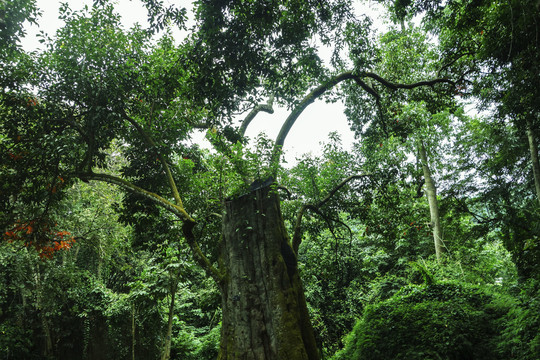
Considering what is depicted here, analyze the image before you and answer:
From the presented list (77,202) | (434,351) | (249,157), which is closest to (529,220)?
(434,351)

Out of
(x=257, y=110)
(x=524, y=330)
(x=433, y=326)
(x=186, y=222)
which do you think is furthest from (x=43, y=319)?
(x=524, y=330)

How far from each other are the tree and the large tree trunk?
17 mm

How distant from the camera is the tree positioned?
4.31 meters

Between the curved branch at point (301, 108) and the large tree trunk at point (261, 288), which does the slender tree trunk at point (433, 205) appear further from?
the large tree trunk at point (261, 288)

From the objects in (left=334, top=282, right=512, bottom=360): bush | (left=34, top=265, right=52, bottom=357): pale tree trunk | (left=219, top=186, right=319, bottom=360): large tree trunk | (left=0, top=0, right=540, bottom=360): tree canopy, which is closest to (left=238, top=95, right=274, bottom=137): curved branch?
(left=0, top=0, right=540, bottom=360): tree canopy

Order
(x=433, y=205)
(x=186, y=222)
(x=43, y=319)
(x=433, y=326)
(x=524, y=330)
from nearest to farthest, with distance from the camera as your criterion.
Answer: (x=524, y=330) → (x=186, y=222) → (x=433, y=326) → (x=433, y=205) → (x=43, y=319)

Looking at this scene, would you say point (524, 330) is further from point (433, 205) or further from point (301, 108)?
point (433, 205)

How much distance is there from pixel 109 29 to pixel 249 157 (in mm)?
3302

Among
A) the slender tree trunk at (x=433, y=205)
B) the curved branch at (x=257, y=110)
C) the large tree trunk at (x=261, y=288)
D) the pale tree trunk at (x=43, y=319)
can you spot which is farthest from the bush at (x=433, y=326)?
the pale tree trunk at (x=43, y=319)

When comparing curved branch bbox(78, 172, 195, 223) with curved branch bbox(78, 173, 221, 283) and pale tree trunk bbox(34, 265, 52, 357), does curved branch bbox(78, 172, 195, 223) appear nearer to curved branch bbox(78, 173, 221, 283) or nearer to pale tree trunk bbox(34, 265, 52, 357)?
curved branch bbox(78, 173, 221, 283)

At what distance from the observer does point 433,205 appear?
10.3 m

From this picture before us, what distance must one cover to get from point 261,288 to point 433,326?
10.4 feet

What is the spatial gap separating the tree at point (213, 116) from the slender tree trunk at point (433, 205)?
6.82 meters

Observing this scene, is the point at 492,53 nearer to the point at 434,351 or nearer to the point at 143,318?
the point at 434,351
